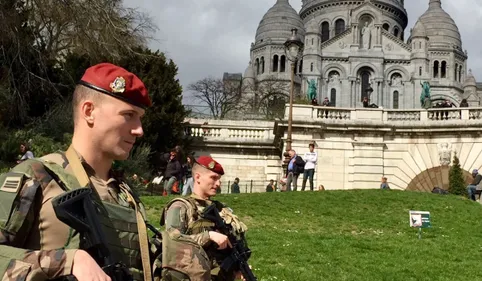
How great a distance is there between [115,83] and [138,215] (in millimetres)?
592

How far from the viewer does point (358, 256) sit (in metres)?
11.6

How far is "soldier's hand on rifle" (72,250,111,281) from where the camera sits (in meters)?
2.28

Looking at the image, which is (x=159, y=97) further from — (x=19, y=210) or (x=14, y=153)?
(x=19, y=210)

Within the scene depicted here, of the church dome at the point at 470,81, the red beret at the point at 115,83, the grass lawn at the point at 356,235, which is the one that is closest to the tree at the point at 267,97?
the church dome at the point at 470,81

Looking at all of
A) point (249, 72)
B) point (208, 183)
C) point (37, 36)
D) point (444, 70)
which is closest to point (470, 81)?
point (444, 70)

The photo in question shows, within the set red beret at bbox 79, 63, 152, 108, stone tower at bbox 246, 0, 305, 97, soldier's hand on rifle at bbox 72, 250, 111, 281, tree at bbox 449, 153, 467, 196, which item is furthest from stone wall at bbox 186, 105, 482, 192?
stone tower at bbox 246, 0, 305, 97

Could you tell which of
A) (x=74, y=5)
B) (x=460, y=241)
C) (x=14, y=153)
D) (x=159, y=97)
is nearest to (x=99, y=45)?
(x=74, y=5)

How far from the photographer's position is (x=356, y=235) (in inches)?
567

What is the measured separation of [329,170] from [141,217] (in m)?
26.5

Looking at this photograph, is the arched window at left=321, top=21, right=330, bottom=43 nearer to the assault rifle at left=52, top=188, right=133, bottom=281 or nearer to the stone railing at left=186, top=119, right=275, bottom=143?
the stone railing at left=186, top=119, right=275, bottom=143

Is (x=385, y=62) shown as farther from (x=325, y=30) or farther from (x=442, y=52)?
(x=325, y=30)

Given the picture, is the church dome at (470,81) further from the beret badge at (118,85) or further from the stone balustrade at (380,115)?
the beret badge at (118,85)

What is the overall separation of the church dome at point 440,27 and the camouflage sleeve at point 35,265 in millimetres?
94008

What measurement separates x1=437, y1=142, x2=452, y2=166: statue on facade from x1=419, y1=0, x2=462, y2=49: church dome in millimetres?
66606
